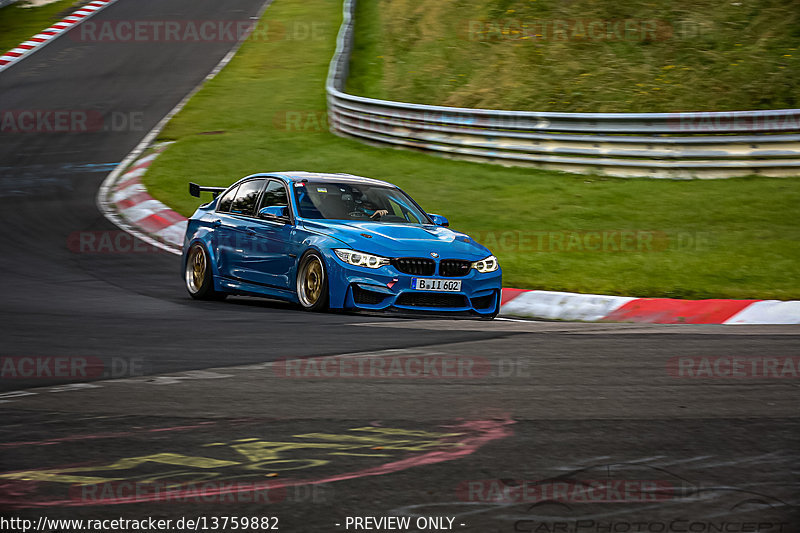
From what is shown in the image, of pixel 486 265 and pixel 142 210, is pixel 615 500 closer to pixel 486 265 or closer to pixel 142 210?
pixel 486 265

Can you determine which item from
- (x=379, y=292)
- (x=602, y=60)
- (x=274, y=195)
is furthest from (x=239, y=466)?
(x=602, y=60)

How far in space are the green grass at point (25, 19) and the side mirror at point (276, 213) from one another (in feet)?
83.0

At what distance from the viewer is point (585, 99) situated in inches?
830

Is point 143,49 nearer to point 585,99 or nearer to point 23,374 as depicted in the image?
point 585,99

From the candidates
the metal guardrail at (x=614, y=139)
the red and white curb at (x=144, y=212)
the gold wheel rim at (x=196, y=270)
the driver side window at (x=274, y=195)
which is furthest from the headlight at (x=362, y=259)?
the metal guardrail at (x=614, y=139)

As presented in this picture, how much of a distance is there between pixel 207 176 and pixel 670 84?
29.8 feet

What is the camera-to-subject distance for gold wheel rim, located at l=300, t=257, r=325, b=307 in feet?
33.0

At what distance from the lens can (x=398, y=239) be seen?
1014 cm

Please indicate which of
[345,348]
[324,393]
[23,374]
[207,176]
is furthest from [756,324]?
[207,176]

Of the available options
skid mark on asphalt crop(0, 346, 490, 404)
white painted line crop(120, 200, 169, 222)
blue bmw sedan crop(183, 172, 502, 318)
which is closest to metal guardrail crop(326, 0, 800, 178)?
white painted line crop(120, 200, 169, 222)

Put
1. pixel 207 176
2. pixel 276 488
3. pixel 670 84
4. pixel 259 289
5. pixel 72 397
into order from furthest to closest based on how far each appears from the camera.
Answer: pixel 670 84 < pixel 207 176 < pixel 259 289 < pixel 72 397 < pixel 276 488

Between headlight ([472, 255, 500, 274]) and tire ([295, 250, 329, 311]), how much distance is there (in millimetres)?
1452

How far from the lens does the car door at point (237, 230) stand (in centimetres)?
1123

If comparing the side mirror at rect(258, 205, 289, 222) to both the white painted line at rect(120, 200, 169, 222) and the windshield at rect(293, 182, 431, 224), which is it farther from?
the white painted line at rect(120, 200, 169, 222)
